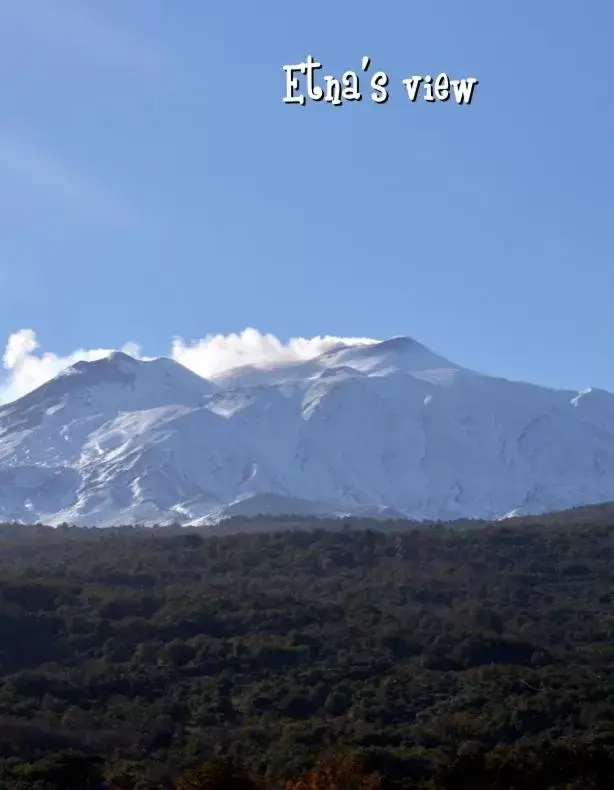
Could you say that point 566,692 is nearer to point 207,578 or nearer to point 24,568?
point 207,578

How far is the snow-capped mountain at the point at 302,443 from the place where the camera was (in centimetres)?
13112

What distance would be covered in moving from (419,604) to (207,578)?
9892 mm

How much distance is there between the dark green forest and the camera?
29047 millimetres

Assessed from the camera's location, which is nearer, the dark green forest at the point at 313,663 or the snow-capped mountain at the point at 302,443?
the dark green forest at the point at 313,663

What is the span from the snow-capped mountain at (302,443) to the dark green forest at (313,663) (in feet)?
170

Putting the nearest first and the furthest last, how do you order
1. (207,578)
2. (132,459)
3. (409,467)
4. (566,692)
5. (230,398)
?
(566,692) < (207,578) < (132,459) < (409,467) < (230,398)

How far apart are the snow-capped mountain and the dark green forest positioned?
52.0 m

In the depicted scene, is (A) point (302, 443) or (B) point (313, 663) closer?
(B) point (313, 663)

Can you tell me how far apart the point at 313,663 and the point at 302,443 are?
104 meters

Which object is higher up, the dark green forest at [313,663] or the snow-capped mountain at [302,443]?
the snow-capped mountain at [302,443]

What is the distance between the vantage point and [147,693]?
39.5m

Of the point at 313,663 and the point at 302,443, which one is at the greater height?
the point at 302,443

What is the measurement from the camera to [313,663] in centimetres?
4294

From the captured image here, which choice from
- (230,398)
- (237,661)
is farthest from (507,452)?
(237,661)
